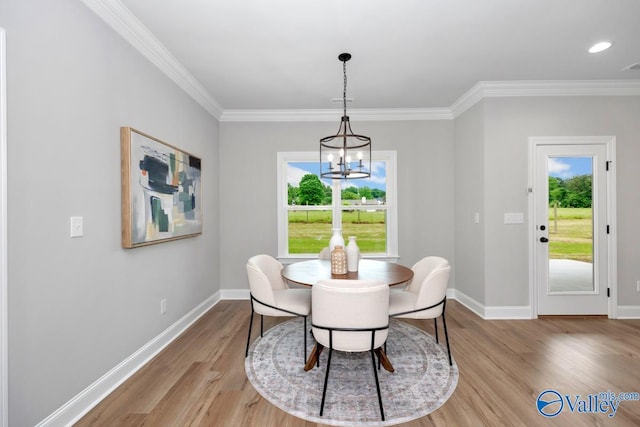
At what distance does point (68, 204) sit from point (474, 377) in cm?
293

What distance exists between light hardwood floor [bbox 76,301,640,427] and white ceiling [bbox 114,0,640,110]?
2.66 metres

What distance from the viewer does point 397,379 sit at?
2135 mm

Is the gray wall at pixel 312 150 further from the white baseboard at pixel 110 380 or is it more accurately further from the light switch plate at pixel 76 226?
the light switch plate at pixel 76 226

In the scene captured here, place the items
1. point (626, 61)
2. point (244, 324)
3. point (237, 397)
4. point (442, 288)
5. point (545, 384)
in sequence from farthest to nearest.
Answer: point (244, 324) → point (626, 61) → point (442, 288) → point (545, 384) → point (237, 397)

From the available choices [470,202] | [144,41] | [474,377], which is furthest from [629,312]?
[144,41]

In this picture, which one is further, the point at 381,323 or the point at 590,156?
the point at 590,156

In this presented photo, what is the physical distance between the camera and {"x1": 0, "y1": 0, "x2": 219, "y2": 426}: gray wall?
1418 mm

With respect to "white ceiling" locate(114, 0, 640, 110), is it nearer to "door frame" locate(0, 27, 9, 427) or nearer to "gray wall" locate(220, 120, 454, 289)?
"gray wall" locate(220, 120, 454, 289)

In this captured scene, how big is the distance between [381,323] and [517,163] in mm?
2749

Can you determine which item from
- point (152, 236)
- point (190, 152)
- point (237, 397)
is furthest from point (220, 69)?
point (237, 397)

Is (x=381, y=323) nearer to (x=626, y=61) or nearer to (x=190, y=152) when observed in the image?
(x=190, y=152)

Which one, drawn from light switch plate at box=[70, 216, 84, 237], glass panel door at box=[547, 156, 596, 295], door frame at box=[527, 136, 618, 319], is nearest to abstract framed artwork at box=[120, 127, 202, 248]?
light switch plate at box=[70, 216, 84, 237]

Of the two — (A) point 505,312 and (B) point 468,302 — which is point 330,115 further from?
(A) point 505,312

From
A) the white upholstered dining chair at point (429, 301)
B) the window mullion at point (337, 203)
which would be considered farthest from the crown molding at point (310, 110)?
the white upholstered dining chair at point (429, 301)
